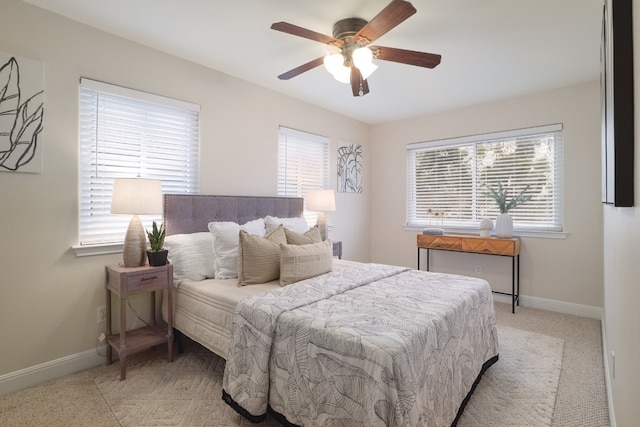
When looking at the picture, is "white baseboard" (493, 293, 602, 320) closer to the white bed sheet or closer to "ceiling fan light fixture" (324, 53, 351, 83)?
the white bed sheet

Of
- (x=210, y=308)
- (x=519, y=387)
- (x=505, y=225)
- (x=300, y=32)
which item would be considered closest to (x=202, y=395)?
(x=210, y=308)

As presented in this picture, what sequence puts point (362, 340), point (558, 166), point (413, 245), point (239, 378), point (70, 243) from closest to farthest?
point (362, 340), point (239, 378), point (70, 243), point (558, 166), point (413, 245)

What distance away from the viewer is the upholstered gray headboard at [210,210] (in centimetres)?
288

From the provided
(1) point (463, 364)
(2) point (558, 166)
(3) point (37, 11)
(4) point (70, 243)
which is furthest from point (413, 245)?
(3) point (37, 11)

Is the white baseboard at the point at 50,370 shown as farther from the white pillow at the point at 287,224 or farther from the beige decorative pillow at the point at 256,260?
the white pillow at the point at 287,224

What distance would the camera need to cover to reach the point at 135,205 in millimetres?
2338

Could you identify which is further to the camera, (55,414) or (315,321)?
(55,414)

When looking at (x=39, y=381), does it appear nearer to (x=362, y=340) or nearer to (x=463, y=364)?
(x=362, y=340)

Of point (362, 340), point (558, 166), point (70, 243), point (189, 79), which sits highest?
point (189, 79)

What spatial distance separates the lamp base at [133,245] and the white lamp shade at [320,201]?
1.96m

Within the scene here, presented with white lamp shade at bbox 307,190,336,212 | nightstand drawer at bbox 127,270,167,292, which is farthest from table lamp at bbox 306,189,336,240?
nightstand drawer at bbox 127,270,167,292

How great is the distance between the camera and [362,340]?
1.44m

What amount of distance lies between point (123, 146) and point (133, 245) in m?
0.87

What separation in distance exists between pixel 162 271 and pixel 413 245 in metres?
3.61
